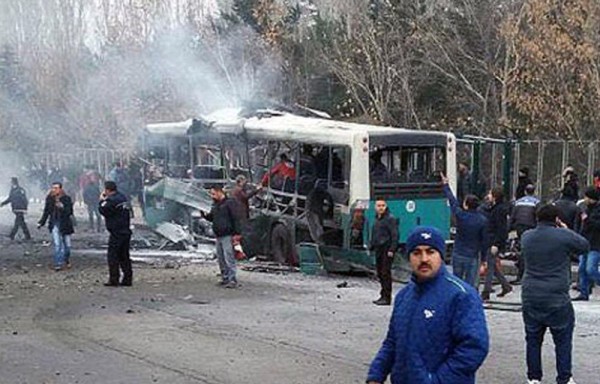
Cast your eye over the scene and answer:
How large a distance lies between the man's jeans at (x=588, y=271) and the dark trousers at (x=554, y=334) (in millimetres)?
6177

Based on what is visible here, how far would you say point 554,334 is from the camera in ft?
29.6

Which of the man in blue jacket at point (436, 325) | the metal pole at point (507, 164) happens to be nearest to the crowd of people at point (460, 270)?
the man in blue jacket at point (436, 325)

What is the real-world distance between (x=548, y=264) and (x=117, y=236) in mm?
9016

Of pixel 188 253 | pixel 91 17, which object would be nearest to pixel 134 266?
pixel 188 253

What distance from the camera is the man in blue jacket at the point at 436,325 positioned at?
5398 mm

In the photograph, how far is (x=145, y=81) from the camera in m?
42.7

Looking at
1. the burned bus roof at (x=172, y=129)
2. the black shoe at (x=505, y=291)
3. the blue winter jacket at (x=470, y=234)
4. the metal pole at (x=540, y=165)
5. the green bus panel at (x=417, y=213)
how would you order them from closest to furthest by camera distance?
1. the blue winter jacket at (x=470, y=234)
2. the black shoe at (x=505, y=291)
3. the green bus panel at (x=417, y=213)
4. the burned bus roof at (x=172, y=129)
5. the metal pole at (x=540, y=165)

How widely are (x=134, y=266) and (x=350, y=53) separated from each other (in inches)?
677

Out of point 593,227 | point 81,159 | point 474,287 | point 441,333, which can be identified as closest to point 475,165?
point 593,227

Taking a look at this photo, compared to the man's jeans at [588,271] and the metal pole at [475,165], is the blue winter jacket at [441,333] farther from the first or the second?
the metal pole at [475,165]

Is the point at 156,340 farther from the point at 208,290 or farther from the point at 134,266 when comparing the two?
the point at 134,266

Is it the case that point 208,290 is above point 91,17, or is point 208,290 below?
below

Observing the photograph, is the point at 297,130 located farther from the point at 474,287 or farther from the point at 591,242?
the point at 474,287

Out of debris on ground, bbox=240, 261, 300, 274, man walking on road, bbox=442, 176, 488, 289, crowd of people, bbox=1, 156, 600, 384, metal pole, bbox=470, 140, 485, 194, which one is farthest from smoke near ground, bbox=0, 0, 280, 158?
man walking on road, bbox=442, 176, 488, 289
